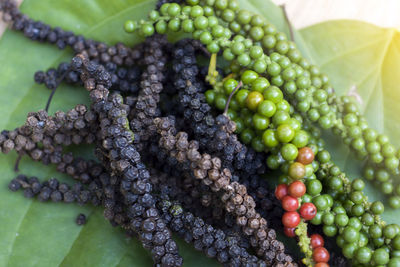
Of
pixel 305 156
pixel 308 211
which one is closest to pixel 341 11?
pixel 305 156

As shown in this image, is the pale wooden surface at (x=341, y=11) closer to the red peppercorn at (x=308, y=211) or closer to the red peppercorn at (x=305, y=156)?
the red peppercorn at (x=305, y=156)

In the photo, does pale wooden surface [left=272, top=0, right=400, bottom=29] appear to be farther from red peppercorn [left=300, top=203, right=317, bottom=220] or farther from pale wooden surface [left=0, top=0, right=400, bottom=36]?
red peppercorn [left=300, top=203, right=317, bottom=220]

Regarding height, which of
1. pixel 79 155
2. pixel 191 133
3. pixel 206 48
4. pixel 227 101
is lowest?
pixel 79 155

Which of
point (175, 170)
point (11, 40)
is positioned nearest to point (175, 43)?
point (175, 170)

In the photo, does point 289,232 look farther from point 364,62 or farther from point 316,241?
point 364,62

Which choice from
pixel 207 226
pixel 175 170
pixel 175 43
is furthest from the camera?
pixel 175 43

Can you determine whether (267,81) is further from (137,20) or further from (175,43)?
(137,20)

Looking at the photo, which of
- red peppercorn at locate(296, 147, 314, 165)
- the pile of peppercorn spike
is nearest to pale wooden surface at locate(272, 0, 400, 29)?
the pile of peppercorn spike
